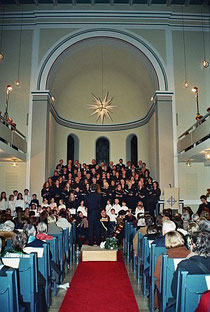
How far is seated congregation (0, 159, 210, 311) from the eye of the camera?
2.62 meters

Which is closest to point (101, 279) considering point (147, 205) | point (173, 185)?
point (147, 205)

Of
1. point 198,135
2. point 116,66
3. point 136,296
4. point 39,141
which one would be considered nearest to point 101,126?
point 116,66

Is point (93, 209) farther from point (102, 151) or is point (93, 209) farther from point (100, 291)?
point (102, 151)

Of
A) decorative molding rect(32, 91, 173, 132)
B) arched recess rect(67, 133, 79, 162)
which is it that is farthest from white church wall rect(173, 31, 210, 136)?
arched recess rect(67, 133, 79, 162)

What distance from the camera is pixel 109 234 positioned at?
29.1 ft

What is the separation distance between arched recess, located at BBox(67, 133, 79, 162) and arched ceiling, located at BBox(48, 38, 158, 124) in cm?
101

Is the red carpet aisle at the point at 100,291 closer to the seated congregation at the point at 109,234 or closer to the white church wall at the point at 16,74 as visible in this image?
the seated congregation at the point at 109,234

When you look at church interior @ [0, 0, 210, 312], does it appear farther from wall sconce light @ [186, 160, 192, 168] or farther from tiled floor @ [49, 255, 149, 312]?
tiled floor @ [49, 255, 149, 312]

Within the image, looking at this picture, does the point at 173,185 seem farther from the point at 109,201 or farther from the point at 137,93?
the point at 137,93

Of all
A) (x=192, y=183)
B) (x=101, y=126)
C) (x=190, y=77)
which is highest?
(x=190, y=77)

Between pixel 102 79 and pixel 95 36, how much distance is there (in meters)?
3.70

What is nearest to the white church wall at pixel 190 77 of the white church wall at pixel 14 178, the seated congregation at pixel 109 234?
the seated congregation at pixel 109 234

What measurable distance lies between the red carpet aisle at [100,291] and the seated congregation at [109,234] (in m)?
0.25

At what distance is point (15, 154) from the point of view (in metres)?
10.5
